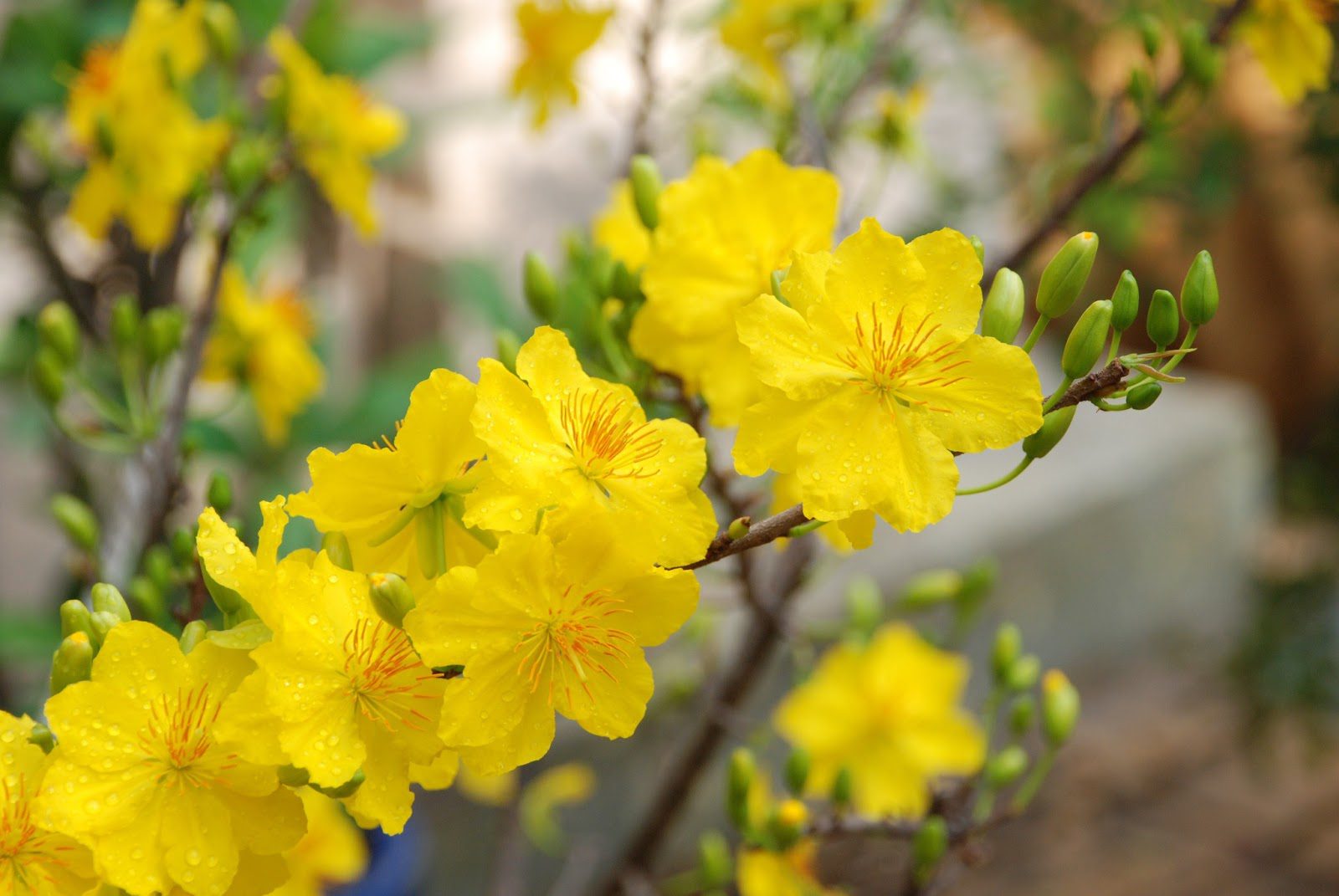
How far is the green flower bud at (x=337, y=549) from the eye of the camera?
402mm

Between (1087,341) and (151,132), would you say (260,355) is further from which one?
(1087,341)

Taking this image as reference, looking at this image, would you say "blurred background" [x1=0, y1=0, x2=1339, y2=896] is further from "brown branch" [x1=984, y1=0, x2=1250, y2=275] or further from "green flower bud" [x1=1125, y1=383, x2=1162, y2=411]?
"green flower bud" [x1=1125, y1=383, x2=1162, y2=411]

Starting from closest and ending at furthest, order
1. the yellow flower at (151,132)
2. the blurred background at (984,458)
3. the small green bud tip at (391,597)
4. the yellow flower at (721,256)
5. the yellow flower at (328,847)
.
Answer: the small green bud tip at (391,597)
the yellow flower at (721,256)
the yellow flower at (151,132)
the yellow flower at (328,847)
the blurred background at (984,458)

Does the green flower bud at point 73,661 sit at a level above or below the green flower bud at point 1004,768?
above

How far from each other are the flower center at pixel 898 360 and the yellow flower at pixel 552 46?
47cm

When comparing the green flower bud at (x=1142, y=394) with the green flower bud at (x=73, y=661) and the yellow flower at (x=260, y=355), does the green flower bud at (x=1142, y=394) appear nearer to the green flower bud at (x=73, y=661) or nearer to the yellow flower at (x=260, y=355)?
the green flower bud at (x=73, y=661)

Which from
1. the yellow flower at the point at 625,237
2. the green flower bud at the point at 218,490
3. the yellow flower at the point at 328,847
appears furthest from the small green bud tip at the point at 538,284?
the yellow flower at the point at 328,847

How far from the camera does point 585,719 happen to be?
1.34ft

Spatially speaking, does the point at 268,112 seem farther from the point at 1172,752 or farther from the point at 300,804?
the point at 1172,752

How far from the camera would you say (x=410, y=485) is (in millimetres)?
405

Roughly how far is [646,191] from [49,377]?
380 millimetres

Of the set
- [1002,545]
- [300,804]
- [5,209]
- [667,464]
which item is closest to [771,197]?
[667,464]

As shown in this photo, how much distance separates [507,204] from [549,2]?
41.7 inches

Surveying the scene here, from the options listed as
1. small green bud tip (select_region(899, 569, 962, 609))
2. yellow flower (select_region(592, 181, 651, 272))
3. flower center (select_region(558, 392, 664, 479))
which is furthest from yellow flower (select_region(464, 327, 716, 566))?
small green bud tip (select_region(899, 569, 962, 609))
